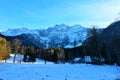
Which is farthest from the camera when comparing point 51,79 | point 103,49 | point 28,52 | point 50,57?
point 50,57

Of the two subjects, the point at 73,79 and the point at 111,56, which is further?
the point at 111,56

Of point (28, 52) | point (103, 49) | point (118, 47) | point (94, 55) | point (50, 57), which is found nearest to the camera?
point (118, 47)

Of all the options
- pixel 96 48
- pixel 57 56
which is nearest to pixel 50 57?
pixel 57 56

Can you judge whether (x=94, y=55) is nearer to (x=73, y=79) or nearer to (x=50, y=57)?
(x=73, y=79)

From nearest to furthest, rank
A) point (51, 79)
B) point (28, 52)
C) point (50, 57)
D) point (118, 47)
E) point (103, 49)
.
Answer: point (51, 79) → point (118, 47) → point (103, 49) → point (28, 52) → point (50, 57)

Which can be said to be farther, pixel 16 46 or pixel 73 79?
pixel 16 46

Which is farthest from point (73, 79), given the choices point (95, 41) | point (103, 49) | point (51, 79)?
point (103, 49)

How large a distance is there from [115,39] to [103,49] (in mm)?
33018

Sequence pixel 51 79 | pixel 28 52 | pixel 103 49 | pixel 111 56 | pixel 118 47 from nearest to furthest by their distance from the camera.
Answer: pixel 51 79 → pixel 118 47 → pixel 111 56 → pixel 103 49 → pixel 28 52

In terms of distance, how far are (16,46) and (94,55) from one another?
31.6m

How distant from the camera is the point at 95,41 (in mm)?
100438

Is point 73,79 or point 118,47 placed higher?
point 118,47

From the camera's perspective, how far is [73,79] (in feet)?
112

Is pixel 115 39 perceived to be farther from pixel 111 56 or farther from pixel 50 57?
pixel 50 57
